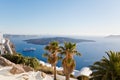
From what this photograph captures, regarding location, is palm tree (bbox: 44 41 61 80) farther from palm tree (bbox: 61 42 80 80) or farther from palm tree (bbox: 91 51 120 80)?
palm tree (bbox: 91 51 120 80)

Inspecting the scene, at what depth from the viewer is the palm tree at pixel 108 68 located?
68.8 feet

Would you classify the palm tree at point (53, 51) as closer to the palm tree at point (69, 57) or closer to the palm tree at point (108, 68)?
the palm tree at point (69, 57)

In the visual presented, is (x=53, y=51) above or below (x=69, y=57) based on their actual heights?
above

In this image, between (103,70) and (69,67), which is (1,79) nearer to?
(69,67)

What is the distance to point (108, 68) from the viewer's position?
71.1ft

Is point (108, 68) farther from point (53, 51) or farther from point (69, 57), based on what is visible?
point (53, 51)

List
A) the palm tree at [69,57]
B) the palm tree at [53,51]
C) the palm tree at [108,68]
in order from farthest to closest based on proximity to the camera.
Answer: the palm tree at [53,51] < the palm tree at [69,57] < the palm tree at [108,68]

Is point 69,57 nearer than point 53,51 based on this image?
Yes

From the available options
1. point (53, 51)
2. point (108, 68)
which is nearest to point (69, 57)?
point (53, 51)

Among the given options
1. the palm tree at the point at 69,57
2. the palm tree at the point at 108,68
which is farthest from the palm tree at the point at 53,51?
the palm tree at the point at 108,68

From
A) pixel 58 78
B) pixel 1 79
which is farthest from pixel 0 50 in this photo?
pixel 1 79

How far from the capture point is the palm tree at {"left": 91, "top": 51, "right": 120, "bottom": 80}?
2098 cm

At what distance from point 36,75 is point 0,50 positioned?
53.5 meters

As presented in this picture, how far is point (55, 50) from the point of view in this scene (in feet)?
123
